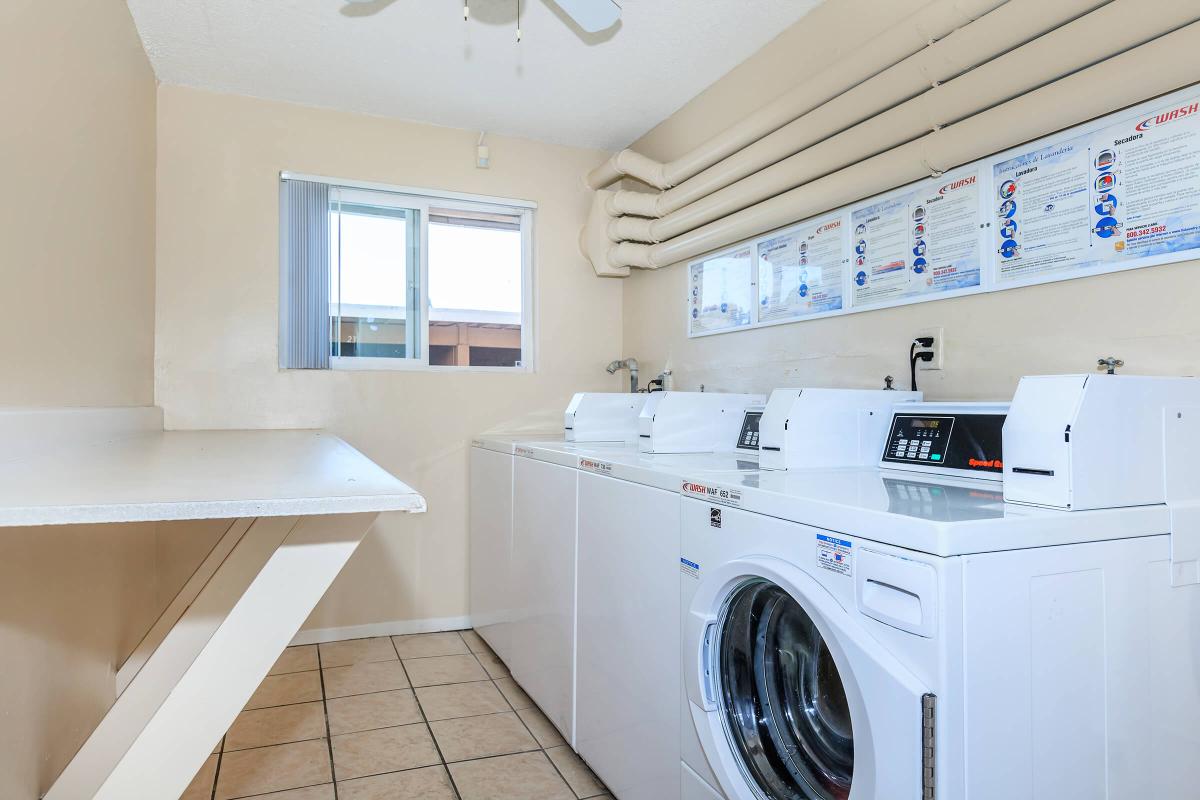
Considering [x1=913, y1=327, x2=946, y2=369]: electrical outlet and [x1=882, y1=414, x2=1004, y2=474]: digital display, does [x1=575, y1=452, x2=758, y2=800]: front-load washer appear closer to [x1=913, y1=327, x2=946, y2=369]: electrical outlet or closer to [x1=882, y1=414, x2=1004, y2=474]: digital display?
[x1=882, y1=414, x2=1004, y2=474]: digital display

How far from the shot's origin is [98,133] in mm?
2203

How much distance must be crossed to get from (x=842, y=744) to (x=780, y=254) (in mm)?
1803

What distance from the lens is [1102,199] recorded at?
1.60m

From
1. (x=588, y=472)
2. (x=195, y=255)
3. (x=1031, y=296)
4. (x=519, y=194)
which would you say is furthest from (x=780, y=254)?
(x=195, y=255)

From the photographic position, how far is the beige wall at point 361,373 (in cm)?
310

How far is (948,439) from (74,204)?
2.38 metres

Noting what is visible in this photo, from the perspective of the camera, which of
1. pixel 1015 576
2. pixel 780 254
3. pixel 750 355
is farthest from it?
pixel 750 355

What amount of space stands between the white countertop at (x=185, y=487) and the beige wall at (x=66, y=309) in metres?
0.33

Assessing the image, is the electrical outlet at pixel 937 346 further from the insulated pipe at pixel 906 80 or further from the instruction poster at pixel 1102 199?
the insulated pipe at pixel 906 80

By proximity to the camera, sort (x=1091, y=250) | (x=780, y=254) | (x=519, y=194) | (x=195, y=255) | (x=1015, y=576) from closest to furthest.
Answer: (x=1015, y=576) < (x=1091, y=250) < (x=780, y=254) < (x=195, y=255) < (x=519, y=194)

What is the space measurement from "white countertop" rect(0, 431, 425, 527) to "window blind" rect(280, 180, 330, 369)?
5.53 ft

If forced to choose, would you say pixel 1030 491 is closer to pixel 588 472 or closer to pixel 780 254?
pixel 588 472

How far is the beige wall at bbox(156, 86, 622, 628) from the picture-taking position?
10.2 feet

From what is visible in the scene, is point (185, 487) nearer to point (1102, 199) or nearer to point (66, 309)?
point (66, 309)
